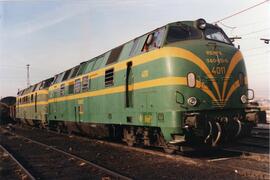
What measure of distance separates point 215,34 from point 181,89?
2516 millimetres

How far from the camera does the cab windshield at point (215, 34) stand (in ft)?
34.9

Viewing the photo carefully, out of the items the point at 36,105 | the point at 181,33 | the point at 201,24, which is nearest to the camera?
the point at 181,33

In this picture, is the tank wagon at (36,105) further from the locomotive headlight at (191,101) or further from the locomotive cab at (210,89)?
the locomotive headlight at (191,101)

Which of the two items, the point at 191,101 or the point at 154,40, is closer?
the point at 191,101

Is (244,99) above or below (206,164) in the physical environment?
above

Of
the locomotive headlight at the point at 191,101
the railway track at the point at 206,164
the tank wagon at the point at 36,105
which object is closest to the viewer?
the railway track at the point at 206,164

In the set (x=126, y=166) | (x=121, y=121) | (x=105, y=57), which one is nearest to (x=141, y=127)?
(x=121, y=121)

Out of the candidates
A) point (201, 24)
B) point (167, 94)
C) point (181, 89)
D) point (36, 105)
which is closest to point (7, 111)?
point (36, 105)

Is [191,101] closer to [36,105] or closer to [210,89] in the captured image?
[210,89]

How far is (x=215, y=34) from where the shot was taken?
10867 mm

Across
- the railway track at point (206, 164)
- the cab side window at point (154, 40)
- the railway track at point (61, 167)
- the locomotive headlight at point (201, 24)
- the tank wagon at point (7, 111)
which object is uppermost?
the locomotive headlight at point (201, 24)

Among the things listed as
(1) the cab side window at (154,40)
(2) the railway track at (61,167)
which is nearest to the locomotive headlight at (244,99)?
(1) the cab side window at (154,40)

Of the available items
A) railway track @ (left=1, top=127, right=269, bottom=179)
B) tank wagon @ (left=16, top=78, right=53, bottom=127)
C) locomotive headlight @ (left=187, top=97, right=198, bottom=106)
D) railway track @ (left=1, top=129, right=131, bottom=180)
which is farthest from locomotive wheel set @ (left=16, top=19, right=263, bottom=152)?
tank wagon @ (left=16, top=78, right=53, bottom=127)

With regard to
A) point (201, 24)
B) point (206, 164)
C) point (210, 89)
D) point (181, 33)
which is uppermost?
point (201, 24)
